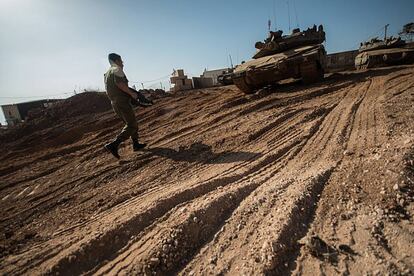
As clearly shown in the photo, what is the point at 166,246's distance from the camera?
2.08 m

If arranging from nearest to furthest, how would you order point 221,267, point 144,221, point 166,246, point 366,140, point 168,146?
point 221,267
point 166,246
point 144,221
point 366,140
point 168,146

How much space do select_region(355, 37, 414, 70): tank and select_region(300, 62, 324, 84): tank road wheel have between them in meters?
5.92

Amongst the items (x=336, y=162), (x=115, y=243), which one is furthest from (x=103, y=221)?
(x=336, y=162)

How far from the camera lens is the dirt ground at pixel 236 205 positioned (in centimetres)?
194

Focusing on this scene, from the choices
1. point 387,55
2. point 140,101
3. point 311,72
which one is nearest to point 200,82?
point 387,55

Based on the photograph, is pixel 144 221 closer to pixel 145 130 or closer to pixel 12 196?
pixel 12 196

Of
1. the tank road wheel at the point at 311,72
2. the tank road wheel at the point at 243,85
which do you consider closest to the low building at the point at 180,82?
the tank road wheel at the point at 243,85

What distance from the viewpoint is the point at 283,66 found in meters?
8.68

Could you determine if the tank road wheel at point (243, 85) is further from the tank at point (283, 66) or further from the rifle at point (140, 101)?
the rifle at point (140, 101)

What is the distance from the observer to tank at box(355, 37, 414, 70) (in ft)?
42.7

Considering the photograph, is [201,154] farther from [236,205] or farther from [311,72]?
[311,72]

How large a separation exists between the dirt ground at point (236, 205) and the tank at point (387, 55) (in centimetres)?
999

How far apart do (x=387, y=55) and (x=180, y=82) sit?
15699 mm

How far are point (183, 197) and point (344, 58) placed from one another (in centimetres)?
2671
